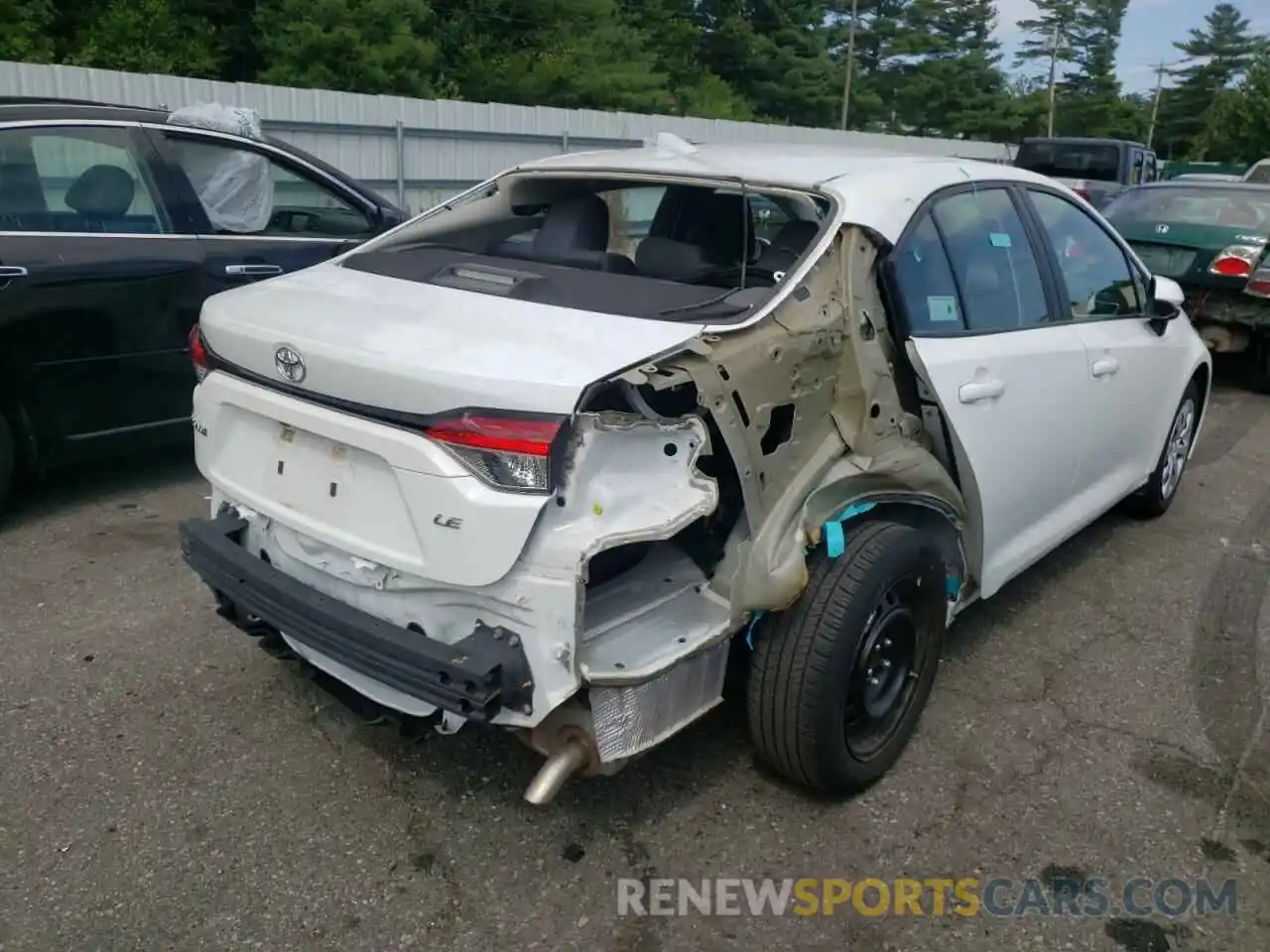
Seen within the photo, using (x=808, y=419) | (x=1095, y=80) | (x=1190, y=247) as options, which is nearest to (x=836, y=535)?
(x=808, y=419)

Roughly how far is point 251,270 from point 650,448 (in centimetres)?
343

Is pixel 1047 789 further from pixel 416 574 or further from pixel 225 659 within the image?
pixel 225 659

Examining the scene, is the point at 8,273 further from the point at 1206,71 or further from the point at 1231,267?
the point at 1206,71

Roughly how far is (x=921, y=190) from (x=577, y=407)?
5.26 feet

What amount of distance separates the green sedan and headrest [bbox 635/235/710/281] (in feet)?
21.0

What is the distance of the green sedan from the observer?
27.1 ft

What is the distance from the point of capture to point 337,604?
2.60 m

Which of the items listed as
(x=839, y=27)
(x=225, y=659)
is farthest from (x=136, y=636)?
(x=839, y=27)

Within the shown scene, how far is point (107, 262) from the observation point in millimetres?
4668

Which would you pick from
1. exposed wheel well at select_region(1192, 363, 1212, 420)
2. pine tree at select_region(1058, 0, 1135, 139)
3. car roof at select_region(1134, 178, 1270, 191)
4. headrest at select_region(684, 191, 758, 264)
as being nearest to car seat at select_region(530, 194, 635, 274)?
headrest at select_region(684, 191, 758, 264)

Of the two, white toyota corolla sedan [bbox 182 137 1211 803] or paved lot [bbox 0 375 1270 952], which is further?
paved lot [bbox 0 375 1270 952]

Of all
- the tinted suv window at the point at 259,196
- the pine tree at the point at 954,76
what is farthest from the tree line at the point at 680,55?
the tinted suv window at the point at 259,196

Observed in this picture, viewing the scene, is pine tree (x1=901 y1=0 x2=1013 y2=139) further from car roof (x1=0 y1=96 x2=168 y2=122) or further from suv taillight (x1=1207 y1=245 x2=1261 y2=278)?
car roof (x1=0 y1=96 x2=168 y2=122)

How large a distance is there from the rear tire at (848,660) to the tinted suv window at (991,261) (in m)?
0.90
